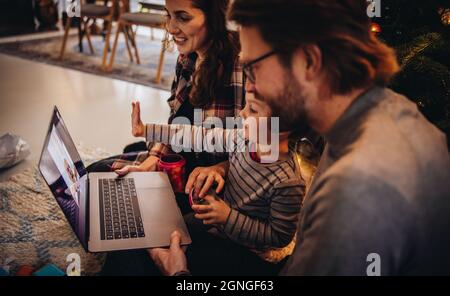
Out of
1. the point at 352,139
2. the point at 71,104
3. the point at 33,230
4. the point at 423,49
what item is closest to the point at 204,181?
the point at 352,139

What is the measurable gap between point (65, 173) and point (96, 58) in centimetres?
354

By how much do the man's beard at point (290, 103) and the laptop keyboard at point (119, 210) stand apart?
0.58 meters

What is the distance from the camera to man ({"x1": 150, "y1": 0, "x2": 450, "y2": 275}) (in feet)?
2.13

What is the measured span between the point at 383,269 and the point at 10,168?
222cm

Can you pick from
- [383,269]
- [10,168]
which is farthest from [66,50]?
[383,269]

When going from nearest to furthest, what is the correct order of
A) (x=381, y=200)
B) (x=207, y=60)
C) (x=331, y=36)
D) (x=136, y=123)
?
(x=381, y=200), (x=331, y=36), (x=136, y=123), (x=207, y=60)

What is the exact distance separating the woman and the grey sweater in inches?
31.7

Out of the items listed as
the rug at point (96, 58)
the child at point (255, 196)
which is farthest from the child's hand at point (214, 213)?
the rug at point (96, 58)

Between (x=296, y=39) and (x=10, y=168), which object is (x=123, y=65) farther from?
(x=296, y=39)

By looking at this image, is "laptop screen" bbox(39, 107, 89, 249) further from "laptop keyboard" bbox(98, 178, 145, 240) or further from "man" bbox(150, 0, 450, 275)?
"man" bbox(150, 0, 450, 275)

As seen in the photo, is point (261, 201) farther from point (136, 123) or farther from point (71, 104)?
point (71, 104)

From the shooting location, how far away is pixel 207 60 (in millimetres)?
1498

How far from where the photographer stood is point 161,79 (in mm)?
4070

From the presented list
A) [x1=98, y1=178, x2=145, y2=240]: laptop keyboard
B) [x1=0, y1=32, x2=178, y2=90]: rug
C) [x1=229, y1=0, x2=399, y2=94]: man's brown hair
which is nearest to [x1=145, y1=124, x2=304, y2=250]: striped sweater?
Result: [x1=98, y1=178, x2=145, y2=240]: laptop keyboard
